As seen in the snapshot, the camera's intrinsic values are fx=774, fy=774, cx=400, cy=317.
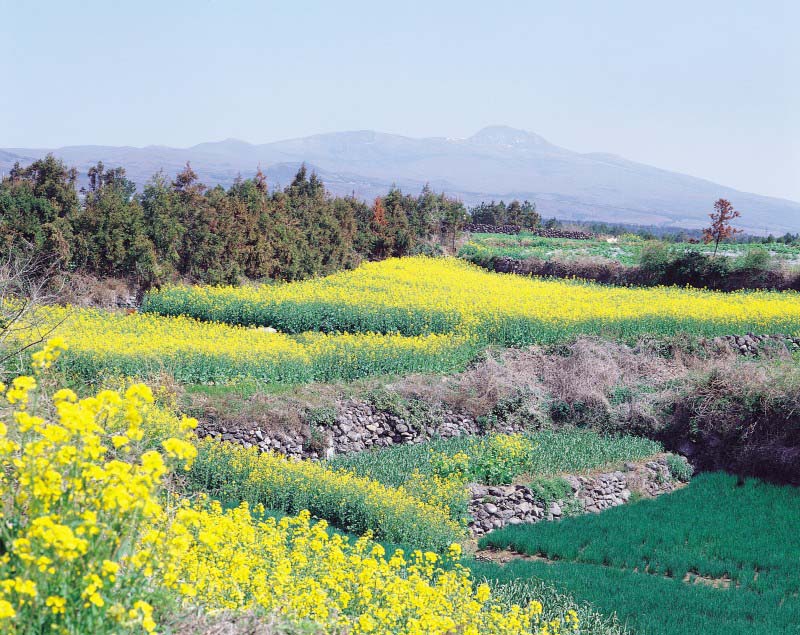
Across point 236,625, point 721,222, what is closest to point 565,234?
point 721,222

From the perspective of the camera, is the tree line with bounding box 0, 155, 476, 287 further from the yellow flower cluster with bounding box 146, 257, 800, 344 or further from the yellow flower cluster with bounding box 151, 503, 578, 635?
the yellow flower cluster with bounding box 151, 503, 578, 635

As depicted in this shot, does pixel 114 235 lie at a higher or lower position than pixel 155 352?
higher

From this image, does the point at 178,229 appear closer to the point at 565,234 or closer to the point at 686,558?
the point at 686,558

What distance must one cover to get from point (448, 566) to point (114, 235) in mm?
18473

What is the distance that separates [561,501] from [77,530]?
1130cm

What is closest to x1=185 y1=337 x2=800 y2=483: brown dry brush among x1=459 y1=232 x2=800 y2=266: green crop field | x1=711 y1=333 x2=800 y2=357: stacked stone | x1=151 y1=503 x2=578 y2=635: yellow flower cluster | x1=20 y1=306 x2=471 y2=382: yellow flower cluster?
x1=711 y1=333 x2=800 y2=357: stacked stone

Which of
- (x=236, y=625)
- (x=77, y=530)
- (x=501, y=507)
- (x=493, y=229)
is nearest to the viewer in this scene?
(x=77, y=530)

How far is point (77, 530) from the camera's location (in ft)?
11.2

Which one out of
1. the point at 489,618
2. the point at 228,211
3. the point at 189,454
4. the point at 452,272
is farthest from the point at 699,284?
the point at 189,454

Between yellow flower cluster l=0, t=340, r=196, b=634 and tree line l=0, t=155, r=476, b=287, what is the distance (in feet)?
59.5

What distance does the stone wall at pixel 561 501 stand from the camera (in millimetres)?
12969

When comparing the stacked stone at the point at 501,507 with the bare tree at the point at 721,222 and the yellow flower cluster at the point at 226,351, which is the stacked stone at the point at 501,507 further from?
the bare tree at the point at 721,222

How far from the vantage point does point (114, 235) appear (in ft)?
81.0

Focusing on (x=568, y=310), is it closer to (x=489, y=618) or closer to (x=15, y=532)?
(x=489, y=618)
